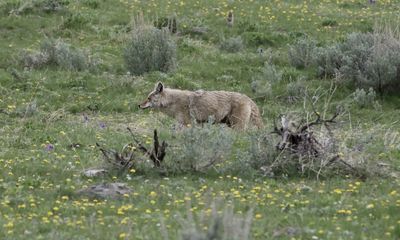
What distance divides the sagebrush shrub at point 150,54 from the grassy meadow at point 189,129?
39 cm

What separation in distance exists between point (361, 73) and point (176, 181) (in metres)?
7.98

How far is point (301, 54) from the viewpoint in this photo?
59.9ft

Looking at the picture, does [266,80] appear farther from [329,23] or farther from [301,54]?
[329,23]

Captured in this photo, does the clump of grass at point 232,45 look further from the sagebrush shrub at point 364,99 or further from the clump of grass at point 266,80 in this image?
the sagebrush shrub at point 364,99

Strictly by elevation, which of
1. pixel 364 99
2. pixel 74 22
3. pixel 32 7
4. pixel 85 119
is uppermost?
pixel 32 7

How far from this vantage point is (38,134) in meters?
12.4

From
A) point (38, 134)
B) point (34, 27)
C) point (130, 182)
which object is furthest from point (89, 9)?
point (130, 182)

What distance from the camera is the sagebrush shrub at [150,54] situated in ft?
57.4

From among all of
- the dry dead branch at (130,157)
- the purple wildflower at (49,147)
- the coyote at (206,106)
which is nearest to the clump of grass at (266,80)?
the coyote at (206,106)

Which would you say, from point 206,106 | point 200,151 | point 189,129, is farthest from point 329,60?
point 200,151

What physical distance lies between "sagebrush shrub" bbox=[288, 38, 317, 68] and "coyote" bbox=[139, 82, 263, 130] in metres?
5.23

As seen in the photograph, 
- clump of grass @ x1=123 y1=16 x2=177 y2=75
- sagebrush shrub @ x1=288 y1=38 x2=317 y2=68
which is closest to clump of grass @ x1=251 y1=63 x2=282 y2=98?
sagebrush shrub @ x1=288 y1=38 x2=317 y2=68

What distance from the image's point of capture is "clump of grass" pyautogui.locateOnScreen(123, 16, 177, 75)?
17500mm

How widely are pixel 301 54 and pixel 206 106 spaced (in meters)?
5.70
